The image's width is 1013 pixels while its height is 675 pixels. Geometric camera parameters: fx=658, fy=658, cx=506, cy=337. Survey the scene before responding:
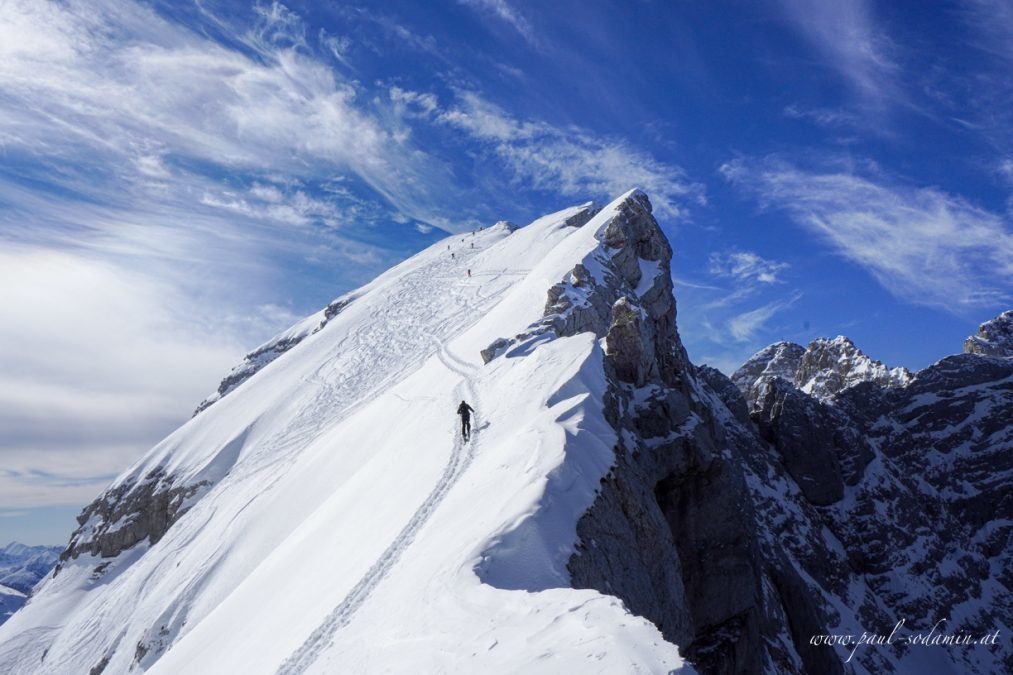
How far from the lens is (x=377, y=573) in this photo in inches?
605

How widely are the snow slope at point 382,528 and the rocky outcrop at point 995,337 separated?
121 m

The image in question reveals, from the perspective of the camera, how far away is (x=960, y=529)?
93438mm

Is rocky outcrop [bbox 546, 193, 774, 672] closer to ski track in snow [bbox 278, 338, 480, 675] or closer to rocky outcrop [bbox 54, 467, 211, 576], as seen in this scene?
ski track in snow [bbox 278, 338, 480, 675]

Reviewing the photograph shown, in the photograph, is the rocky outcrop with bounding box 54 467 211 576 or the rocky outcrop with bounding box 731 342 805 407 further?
the rocky outcrop with bounding box 731 342 805 407

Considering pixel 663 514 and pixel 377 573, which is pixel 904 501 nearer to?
pixel 663 514

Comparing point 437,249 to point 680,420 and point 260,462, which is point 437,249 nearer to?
point 260,462

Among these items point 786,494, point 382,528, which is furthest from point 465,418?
point 786,494

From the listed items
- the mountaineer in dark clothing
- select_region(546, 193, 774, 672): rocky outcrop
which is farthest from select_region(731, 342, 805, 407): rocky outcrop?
the mountaineer in dark clothing

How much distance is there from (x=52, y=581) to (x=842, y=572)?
267ft

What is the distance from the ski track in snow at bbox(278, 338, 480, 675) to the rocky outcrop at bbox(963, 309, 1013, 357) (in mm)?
155865

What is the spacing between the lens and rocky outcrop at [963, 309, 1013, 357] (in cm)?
13912

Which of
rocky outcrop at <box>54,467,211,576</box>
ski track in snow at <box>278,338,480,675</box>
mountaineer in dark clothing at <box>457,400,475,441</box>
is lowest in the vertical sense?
ski track in snow at <box>278,338,480,675</box>

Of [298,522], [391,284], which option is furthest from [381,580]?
[391,284]

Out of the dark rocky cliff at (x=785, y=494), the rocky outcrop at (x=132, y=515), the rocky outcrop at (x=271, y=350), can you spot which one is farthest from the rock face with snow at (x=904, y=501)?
the rocky outcrop at (x=271, y=350)
